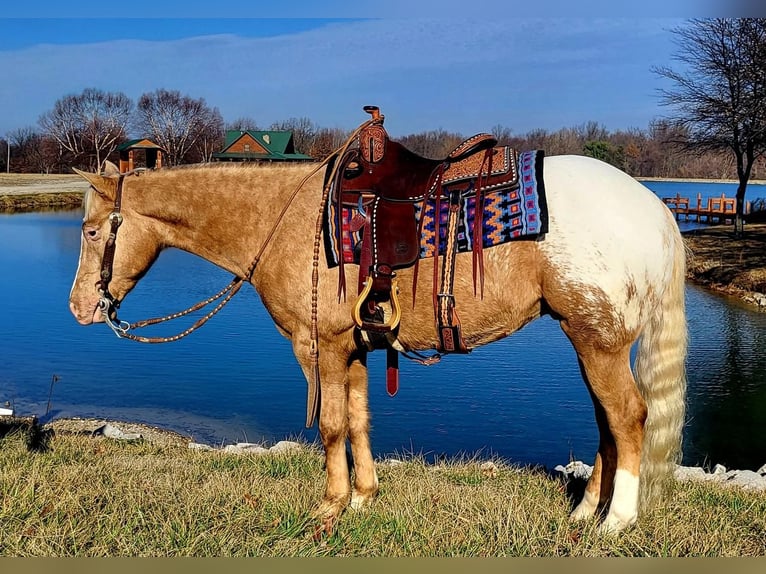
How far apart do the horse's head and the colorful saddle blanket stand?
4.01ft

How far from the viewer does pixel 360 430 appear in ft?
15.1

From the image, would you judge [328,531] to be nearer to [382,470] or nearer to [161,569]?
[161,569]

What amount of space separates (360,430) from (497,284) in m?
1.34

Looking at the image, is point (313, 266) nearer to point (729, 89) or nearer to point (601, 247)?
point (601, 247)

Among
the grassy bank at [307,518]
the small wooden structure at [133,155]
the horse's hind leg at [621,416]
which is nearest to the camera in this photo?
the grassy bank at [307,518]

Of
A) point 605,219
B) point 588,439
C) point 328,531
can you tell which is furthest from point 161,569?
point 588,439

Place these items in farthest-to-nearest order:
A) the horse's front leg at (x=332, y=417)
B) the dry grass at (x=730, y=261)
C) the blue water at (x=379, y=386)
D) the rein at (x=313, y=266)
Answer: the dry grass at (x=730, y=261)
the blue water at (x=379, y=386)
the horse's front leg at (x=332, y=417)
the rein at (x=313, y=266)

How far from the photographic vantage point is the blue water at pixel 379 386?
977cm

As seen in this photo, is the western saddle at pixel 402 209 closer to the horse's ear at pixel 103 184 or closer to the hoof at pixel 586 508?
the hoof at pixel 586 508

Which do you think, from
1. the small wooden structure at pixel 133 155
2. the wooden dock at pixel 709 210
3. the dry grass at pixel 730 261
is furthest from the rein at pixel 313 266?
the wooden dock at pixel 709 210

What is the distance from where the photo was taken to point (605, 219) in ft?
12.6

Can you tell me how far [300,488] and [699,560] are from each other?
7.82ft

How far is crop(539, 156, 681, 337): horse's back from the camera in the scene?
3824 mm

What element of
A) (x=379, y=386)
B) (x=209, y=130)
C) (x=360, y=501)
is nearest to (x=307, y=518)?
(x=360, y=501)
